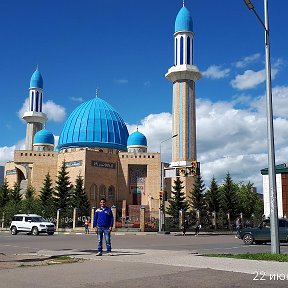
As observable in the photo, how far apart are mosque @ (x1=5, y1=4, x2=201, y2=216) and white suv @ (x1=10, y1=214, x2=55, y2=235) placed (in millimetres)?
22273

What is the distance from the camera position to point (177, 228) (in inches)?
1588

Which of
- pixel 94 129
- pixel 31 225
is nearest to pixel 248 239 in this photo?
pixel 31 225

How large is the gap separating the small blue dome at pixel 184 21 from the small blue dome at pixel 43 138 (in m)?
24.1

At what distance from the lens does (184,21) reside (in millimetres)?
55906

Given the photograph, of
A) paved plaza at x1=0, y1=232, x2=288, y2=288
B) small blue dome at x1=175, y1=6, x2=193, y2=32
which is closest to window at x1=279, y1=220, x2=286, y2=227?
paved plaza at x1=0, y1=232, x2=288, y2=288

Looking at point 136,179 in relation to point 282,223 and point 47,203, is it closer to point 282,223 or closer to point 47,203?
point 47,203

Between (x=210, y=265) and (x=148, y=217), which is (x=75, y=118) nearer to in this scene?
(x=148, y=217)

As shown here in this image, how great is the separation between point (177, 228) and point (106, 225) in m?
29.1

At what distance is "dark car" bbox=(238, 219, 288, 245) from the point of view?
19.5m

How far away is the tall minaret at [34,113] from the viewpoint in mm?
69062

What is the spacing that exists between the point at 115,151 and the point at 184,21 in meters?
19.2

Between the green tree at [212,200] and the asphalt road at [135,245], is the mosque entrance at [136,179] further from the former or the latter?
the asphalt road at [135,245]

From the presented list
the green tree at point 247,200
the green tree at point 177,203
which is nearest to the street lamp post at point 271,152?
the green tree at point 177,203

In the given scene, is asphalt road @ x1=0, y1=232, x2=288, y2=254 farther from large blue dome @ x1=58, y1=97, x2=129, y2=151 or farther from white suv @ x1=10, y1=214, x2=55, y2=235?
large blue dome @ x1=58, y1=97, x2=129, y2=151
